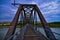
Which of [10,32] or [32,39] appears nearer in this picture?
[10,32]

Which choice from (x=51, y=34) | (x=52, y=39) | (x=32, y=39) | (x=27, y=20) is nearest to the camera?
(x=52, y=39)

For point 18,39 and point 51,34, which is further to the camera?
point 51,34

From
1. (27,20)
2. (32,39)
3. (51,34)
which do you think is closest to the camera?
(51,34)

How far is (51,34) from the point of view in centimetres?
Answer: 431

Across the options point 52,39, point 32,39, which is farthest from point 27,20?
point 52,39

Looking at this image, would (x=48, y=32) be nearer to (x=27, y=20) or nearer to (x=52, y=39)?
(x=52, y=39)

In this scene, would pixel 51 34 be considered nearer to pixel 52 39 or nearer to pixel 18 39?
pixel 52 39

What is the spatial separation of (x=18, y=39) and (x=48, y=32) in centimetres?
81

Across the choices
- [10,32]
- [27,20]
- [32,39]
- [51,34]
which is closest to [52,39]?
[51,34]

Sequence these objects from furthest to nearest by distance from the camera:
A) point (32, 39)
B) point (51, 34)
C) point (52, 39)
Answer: point (32, 39), point (51, 34), point (52, 39)

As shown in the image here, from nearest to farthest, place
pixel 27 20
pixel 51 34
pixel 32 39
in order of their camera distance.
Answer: pixel 51 34, pixel 32 39, pixel 27 20

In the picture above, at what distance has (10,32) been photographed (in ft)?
14.7

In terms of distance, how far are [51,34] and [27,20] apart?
15.9m

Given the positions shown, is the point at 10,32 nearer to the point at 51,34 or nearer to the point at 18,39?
the point at 18,39
